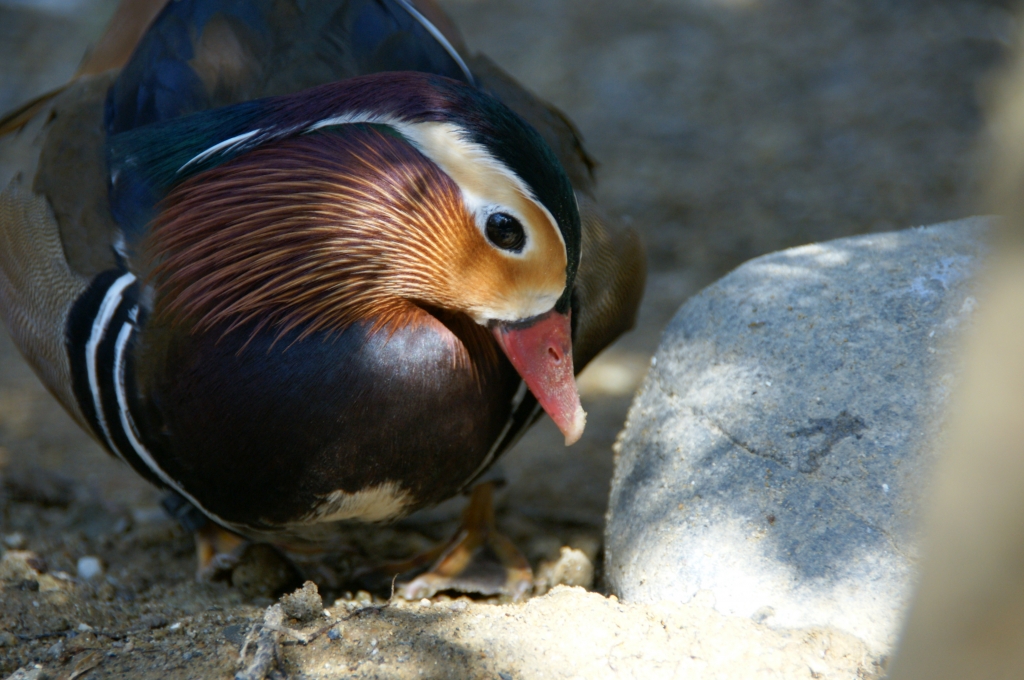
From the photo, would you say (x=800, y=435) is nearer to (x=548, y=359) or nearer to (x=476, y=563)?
(x=548, y=359)

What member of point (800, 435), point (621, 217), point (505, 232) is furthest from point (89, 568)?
point (800, 435)

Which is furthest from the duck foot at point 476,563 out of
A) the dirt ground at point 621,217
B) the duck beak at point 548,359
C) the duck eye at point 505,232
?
the duck eye at point 505,232

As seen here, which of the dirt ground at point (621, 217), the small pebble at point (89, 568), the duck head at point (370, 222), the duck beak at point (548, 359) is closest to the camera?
the dirt ground at point (621, 217)

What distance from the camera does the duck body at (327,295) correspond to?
171cm

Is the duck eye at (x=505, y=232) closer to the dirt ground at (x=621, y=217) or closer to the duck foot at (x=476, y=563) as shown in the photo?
the dirt ground at (x=621, y=217)

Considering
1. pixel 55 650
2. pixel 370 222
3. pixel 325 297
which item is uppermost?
pixel 370 222

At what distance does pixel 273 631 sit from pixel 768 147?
3457 millimetres

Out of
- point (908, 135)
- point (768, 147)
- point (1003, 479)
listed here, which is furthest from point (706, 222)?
point (1003, 479)

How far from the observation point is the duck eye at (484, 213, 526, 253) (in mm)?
1673

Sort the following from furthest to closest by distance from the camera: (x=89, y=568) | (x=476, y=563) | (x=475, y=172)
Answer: (x=476, y=563), (x=89, y=568), (x=475, y=172)

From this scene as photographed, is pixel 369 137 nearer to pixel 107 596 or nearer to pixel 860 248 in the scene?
pixel 860 248

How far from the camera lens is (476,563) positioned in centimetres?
247

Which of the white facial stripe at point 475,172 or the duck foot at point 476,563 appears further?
the duck foot at point 476,563

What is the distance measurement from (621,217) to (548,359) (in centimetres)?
83
